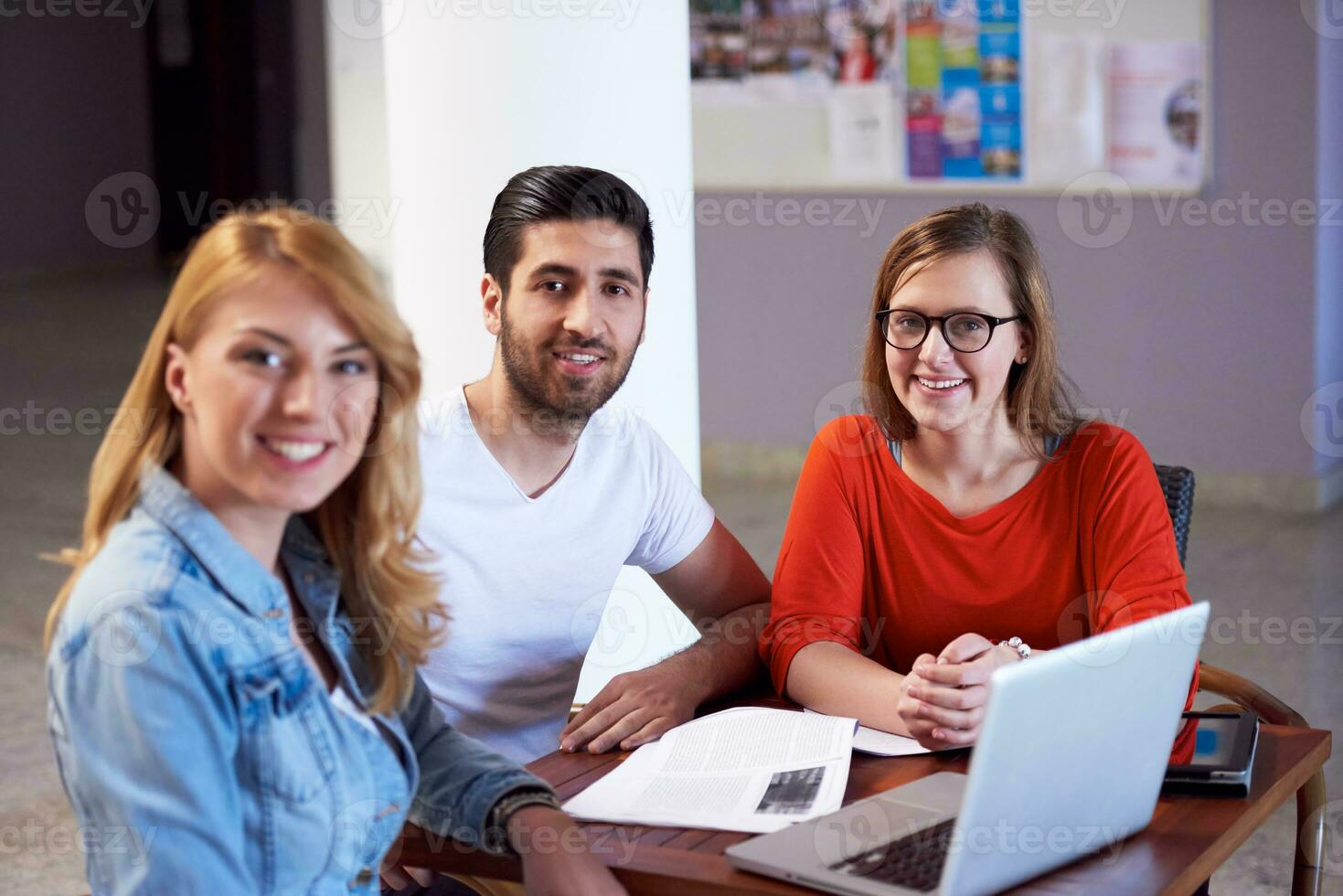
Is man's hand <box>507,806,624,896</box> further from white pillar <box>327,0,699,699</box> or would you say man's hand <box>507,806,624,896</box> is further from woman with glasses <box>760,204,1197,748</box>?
white pillar <box>327,0,699,699</box>

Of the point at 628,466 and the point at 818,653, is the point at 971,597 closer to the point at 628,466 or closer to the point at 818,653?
the point at 818,653

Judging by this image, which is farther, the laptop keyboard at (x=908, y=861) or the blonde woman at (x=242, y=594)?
the laptop keyboard at (x=908, y=861)

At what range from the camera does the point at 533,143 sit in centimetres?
319

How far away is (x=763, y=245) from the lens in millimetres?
6949

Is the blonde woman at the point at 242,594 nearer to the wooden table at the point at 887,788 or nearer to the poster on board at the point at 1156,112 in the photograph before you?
the wooden table at the point at 887,788

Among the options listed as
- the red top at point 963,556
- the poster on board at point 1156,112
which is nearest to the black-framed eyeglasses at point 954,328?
the red top at point 963,556

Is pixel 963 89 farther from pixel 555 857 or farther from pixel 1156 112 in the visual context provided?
pixel 555 857

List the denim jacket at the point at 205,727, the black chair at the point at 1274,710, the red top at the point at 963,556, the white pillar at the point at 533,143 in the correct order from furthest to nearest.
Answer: the white pillar at the point at 533,143 < the red top at the point at 963,556 < the black chair at the point at 1274,710 < the denim jacket at the point at 205,727

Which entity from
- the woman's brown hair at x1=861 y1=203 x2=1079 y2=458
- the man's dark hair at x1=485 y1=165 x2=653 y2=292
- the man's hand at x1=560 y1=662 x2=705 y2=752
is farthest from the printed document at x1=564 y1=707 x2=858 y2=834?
the man's dark hair at x1=485 y1=165 x2=653 y2=292

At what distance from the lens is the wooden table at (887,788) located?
167cm

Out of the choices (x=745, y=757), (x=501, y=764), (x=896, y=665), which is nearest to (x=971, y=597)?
(x=896, y=665)

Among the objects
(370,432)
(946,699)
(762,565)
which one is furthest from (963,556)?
(762,565)

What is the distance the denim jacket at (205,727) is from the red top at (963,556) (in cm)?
83

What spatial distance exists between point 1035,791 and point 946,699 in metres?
0.42
